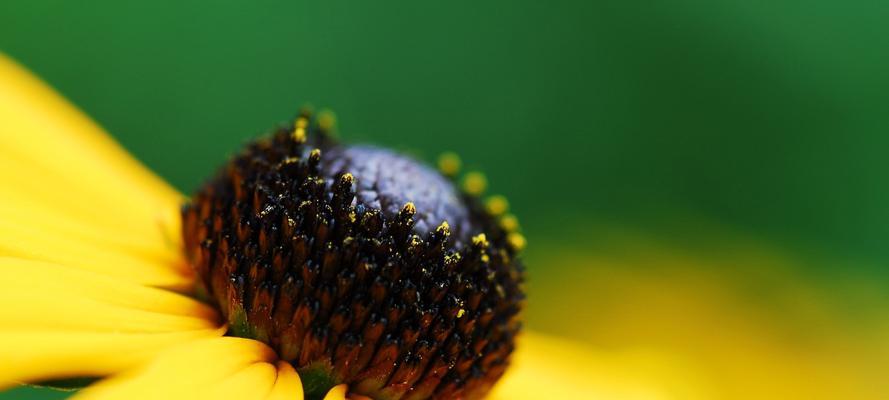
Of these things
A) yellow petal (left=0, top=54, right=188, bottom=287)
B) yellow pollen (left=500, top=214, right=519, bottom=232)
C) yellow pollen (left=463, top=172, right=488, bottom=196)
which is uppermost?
yellow pollen (left=463, top=172, right=488, bottom=196)

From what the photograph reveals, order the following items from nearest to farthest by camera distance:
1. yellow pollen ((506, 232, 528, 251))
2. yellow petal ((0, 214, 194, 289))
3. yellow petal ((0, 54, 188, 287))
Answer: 1. yellow petal ((0, 214, 194, 289))
2. yellow petal ((0, 54, 188, 287))
3. yellow pollen ((506, 232, 528, 251))

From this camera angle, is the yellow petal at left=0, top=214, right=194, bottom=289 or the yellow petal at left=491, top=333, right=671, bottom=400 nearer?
the yellow petal at left=0, top=214, right=194, bottom=289

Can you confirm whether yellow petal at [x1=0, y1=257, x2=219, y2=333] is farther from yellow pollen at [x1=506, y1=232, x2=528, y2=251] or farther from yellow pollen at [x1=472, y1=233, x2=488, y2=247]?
yellow pollen at [x1=506, y1=232, x2=528, y2=251]

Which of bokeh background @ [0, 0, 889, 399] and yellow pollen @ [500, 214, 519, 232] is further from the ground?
bokeh background @ [0, 0, 889, 399]

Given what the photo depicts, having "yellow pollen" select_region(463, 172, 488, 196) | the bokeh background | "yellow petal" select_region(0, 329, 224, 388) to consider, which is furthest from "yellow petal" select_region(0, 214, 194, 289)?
the bokeh background

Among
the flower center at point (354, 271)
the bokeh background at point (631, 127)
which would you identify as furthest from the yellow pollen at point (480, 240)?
the bokeh background at point (631, 127)

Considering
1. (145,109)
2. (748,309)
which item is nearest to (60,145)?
(145,109)

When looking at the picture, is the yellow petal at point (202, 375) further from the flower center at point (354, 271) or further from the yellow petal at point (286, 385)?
the flower center at point (354, 271)
